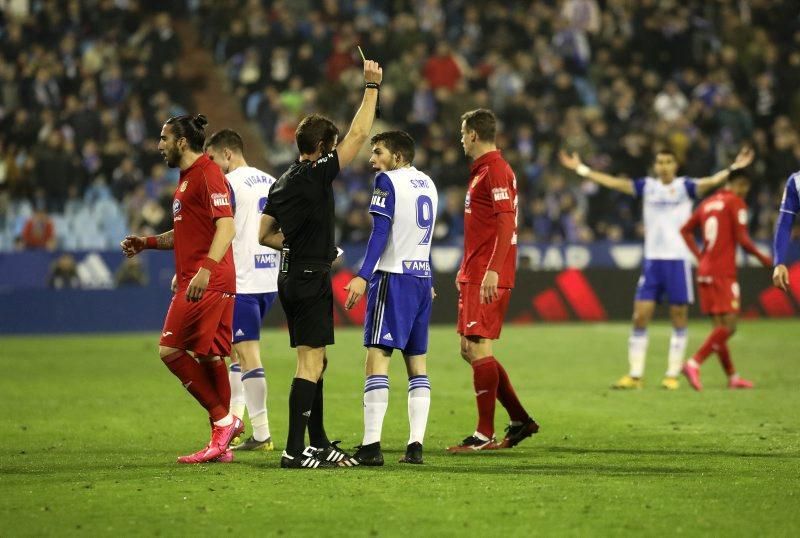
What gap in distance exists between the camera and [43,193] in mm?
24281

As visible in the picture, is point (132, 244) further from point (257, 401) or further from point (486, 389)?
point (486, 389)

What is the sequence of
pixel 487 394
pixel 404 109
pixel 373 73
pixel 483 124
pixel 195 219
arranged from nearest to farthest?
pixel 373 73
pixel 195 219
pixel 483 124
pixel 487 394
pixel 404 109

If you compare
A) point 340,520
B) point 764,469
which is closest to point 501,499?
point 340,520

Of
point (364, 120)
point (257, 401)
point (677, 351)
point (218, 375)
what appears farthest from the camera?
point (677, 351)

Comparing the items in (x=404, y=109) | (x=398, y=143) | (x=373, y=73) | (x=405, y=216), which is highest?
(x=404, y=109)

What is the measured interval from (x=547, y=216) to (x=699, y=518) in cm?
1915

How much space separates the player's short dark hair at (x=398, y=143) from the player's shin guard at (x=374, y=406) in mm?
1518

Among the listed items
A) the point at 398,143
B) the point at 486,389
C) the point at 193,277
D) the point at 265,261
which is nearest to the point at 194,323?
the point at 193,277

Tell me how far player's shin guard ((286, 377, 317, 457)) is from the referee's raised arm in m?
1.47

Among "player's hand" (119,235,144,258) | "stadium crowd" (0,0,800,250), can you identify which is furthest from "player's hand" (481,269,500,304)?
"stadium crowd" (0,0,800,250)

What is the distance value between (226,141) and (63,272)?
13091mm

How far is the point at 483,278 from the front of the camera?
960 centimetres

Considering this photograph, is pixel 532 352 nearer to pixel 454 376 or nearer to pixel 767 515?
pixel 454 376

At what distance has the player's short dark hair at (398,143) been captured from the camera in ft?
29.6
